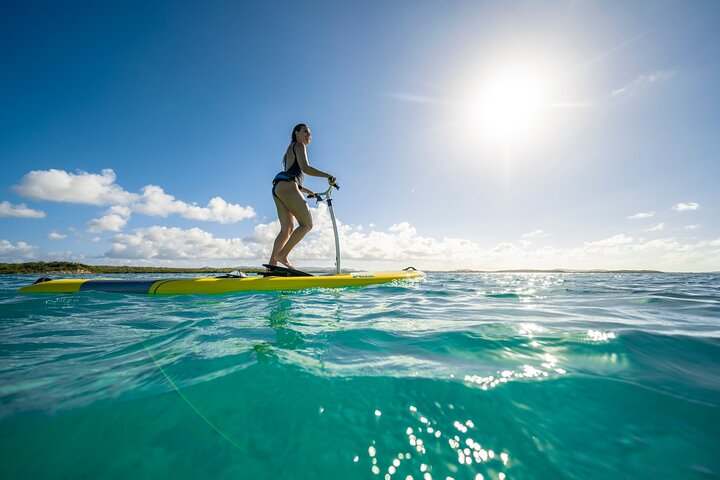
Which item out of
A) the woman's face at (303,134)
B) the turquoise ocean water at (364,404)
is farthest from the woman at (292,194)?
the turquoise ocean water at (364,404)

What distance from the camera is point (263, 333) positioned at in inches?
87.2

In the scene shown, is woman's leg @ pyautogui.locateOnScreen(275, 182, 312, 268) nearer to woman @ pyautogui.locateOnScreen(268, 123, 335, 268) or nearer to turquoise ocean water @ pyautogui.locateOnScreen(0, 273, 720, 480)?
woman @ pyautogui.locateOnScreen(268, 123, 335, 268)

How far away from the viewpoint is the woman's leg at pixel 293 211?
5938 millimetres

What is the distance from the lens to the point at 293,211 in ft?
19.9

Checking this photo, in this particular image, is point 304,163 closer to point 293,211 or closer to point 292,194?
point 292,194

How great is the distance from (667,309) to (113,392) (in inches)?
211

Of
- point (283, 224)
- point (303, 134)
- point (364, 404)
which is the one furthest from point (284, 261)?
point (364, 404)

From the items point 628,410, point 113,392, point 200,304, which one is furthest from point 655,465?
point 200,304

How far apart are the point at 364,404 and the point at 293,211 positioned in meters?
5.21

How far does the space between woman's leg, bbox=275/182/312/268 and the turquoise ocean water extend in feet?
12.5

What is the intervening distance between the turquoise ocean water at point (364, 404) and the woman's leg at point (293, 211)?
3.80 meters

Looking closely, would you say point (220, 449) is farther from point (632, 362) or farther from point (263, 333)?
point (632, 362)

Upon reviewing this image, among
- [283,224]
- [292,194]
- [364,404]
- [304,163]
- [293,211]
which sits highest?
[304,163]

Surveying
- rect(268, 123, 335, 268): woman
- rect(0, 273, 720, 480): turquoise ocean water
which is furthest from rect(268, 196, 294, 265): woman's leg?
rect(0, 273, 720, 480): turquoise ocean water
